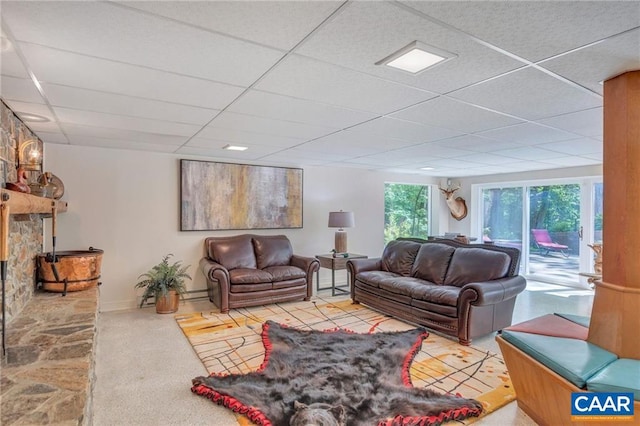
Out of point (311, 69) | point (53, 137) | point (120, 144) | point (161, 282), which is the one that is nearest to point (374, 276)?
point (161, 282)

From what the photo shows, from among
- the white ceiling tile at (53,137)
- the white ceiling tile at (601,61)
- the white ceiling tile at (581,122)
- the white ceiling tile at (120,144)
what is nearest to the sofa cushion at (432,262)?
the white ceiling tile at (581,122)

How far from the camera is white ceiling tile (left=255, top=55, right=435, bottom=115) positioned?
203cm

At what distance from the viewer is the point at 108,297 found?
15.0 ft

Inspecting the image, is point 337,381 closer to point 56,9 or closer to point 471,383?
point 471,383

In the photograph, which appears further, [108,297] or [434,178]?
[434,178]

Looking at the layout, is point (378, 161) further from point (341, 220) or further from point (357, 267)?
point (357, 267)

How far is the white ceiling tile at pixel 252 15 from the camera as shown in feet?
4.56

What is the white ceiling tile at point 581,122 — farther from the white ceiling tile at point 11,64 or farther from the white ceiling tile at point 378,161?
the white ceiling tile at point 11,64

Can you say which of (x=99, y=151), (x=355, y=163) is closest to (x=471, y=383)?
(x=355, y=163)

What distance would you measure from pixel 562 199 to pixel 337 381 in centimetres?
604

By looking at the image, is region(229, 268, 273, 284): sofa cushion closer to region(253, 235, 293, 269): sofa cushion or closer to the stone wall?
region(253, 235, 293, 269): sofa cushion

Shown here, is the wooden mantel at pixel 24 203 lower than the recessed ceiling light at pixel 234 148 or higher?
lower

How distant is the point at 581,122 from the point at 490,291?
1.79 meters

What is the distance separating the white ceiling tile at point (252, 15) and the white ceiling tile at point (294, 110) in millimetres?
839
